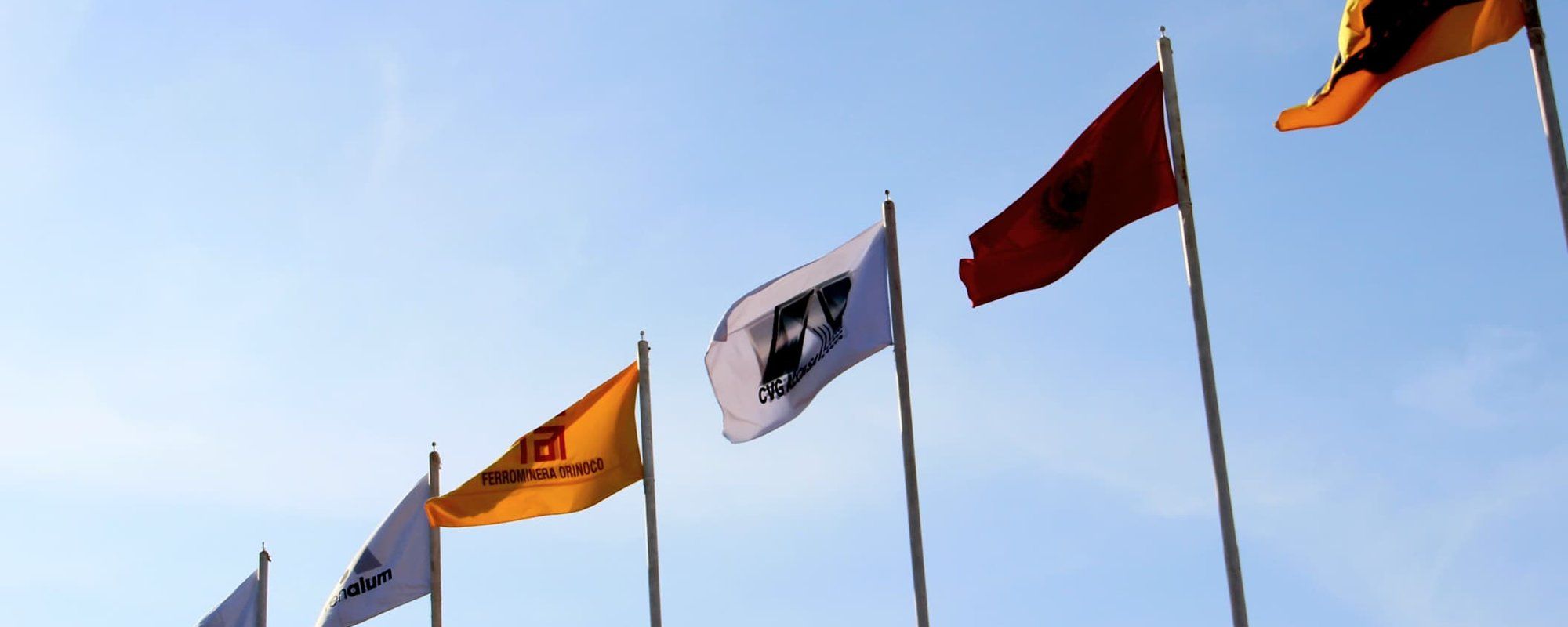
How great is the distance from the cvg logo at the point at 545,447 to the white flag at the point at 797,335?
15.5 feet

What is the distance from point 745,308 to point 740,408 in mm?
1321

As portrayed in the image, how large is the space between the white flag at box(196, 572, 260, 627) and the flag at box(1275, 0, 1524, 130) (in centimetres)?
2550

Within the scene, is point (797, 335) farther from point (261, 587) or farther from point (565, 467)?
point (261, 587)

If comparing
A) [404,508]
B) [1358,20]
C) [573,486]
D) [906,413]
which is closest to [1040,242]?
[906,413]

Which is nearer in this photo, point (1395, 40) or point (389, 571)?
point (1395, 40)

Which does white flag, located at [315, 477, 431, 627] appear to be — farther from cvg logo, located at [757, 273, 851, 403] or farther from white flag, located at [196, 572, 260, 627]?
cvg logo, located at [757, 273, 851, 403]

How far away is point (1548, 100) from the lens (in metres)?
18.6

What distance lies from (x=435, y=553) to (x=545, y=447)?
5309 millimetres

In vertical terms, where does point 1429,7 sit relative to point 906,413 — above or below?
above

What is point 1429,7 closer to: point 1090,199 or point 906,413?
point 1090,199

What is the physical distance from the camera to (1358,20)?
66.6 feet

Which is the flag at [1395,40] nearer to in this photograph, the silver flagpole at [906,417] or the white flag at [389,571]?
the silver flagpole at [906,417]

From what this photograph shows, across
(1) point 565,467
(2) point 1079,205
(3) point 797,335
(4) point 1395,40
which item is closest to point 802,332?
(3) point 797,335

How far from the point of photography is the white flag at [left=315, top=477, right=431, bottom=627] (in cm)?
3466
